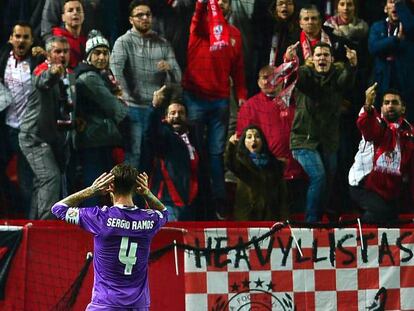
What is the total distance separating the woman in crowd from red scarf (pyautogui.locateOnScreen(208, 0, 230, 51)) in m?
0.90

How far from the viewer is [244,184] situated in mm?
10102

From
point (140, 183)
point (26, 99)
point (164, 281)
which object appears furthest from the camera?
point (26, 99)

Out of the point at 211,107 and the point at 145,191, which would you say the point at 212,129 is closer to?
the point at 211,107

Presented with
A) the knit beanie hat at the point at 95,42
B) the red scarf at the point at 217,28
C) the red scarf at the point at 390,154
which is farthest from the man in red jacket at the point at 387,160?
the knit beanie hat at the point at 95,42

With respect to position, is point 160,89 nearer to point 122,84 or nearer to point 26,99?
point 122,84

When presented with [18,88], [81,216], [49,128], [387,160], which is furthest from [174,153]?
[81,216]

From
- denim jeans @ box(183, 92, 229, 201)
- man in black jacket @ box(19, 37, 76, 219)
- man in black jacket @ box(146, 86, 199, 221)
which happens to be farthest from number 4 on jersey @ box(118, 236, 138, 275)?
denim jeans @ box(183, 92, 229, 201)

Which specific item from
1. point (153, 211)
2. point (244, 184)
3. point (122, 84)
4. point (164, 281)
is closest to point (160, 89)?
point (122, 84)

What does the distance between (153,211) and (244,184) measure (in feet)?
9.37

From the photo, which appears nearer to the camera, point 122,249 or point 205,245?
point 122,249

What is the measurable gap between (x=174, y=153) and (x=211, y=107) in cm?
61

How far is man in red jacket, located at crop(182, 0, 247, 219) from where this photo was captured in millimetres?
10367

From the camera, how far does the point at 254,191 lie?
33.1 feet

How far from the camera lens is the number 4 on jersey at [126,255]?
7.19 meters
